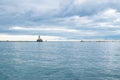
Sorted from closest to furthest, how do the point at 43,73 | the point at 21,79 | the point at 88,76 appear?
1. the point at 21,79
2. the point at 88,76
3. the point at 43,73

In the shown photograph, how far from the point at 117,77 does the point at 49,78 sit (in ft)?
42.8

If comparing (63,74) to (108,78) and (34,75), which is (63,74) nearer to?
(34,75)

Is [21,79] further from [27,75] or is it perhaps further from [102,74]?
[102,74]

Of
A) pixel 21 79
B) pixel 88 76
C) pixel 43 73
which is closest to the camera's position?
pixel 21 79

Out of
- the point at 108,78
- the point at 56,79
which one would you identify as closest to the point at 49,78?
the point at 56,79

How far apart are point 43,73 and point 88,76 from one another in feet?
31.4

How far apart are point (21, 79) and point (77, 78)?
10.4 metres

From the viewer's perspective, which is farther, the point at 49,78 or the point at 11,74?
the point at 11,74

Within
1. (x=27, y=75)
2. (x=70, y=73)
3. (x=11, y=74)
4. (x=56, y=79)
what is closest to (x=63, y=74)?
(x=70, y=73)

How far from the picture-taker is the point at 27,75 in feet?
137

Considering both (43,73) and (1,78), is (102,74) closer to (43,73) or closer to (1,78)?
(43,73)

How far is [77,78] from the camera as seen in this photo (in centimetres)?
3962

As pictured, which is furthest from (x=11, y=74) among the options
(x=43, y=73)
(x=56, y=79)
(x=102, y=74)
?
(x=102, y=74)

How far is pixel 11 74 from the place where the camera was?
1695 inches
